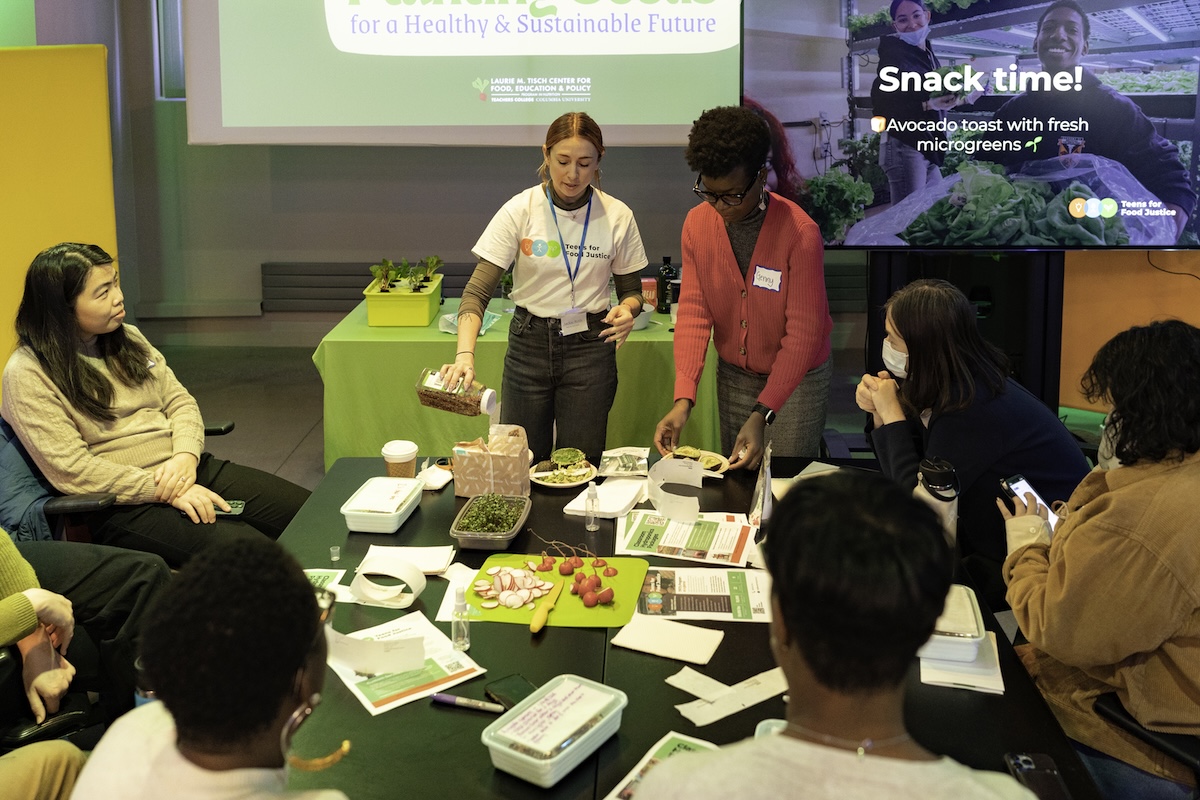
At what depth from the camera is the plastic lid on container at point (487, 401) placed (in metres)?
2.78

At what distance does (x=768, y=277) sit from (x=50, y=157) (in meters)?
4.02

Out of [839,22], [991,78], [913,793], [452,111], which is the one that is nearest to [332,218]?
[452,111]

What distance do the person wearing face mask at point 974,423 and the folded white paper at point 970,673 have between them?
24.6 inches

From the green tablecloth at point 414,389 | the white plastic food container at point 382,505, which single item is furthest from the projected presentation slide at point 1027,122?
the white plastic food container at point 382,505

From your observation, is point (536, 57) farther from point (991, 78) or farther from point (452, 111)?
point (991, 78)

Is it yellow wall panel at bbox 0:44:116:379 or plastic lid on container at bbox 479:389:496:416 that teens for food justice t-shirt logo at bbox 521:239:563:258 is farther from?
yellow wall panel at bbox 0:44:116:379

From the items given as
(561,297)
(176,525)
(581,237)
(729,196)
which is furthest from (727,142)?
(176,525)

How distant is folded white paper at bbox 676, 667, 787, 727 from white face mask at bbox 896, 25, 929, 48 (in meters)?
3.28

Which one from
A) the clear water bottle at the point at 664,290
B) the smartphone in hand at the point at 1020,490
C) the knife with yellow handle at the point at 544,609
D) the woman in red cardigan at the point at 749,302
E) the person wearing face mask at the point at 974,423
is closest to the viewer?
the knife with yellow handle at the point at 544,609

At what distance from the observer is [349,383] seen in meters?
4.25

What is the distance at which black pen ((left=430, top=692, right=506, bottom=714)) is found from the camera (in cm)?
169

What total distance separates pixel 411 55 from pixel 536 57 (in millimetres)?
608

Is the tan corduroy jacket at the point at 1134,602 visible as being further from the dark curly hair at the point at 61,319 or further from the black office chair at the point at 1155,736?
the dark curly hair at the point at 61,319

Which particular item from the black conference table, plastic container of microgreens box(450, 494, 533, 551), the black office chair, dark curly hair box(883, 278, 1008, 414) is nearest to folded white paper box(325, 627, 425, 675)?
the black conference table
